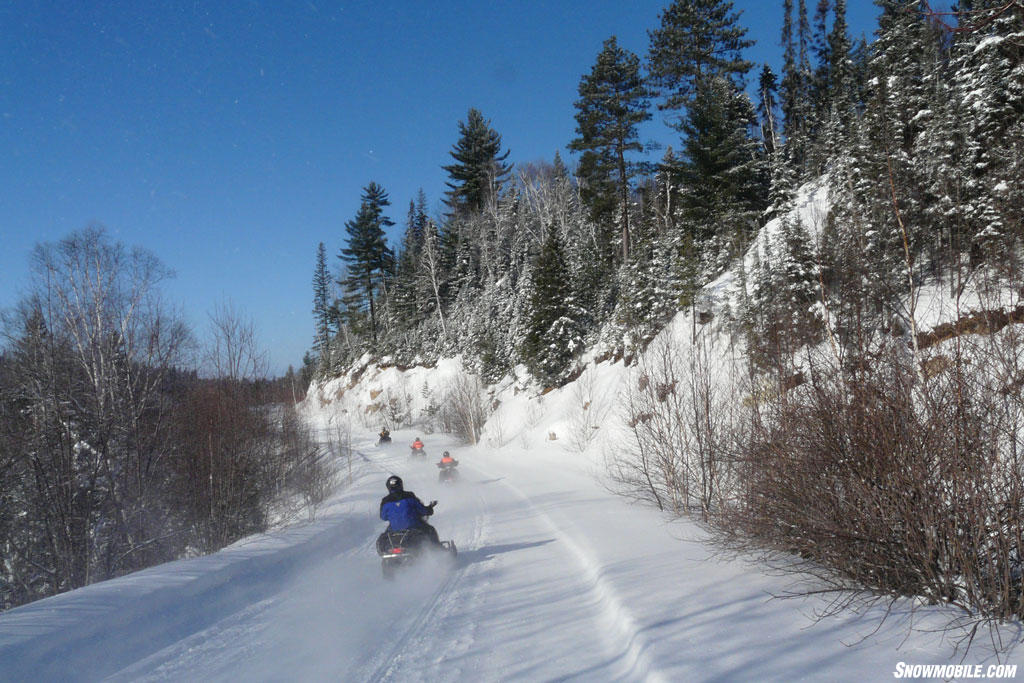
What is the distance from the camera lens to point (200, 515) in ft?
49.4

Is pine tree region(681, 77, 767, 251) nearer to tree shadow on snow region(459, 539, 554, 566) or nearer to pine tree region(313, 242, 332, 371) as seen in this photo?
tree shadow on snow region(459, 539, 554, 566)

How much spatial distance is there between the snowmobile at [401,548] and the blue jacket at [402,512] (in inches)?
5.2

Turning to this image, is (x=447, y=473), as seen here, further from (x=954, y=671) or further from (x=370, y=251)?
(x=370, y=251)

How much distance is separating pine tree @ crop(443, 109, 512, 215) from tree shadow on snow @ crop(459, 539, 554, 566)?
46.3 m

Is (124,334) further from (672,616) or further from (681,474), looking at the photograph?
(672,616)

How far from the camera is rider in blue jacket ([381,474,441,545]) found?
8234mm

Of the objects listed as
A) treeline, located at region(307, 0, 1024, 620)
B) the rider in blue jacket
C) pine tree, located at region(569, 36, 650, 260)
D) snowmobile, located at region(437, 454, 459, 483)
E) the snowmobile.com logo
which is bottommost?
snowmobile, located at region(437, 454, 459, 483)

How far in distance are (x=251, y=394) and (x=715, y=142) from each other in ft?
81.2

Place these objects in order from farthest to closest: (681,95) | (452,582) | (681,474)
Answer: (681,95), (681,474), (452,582)

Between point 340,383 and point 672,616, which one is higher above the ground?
point 340,383

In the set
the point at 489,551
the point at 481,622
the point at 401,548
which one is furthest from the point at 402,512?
the point at 481,622

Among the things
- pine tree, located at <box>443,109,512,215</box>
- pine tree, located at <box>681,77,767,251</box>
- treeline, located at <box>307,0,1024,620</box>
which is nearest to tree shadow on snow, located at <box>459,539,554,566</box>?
treeline, located at <box>307,0,1024,620</box>

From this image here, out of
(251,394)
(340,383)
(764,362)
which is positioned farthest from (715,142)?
→ (340,383)

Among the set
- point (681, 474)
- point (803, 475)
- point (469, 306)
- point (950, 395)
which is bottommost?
point (681, 474)
